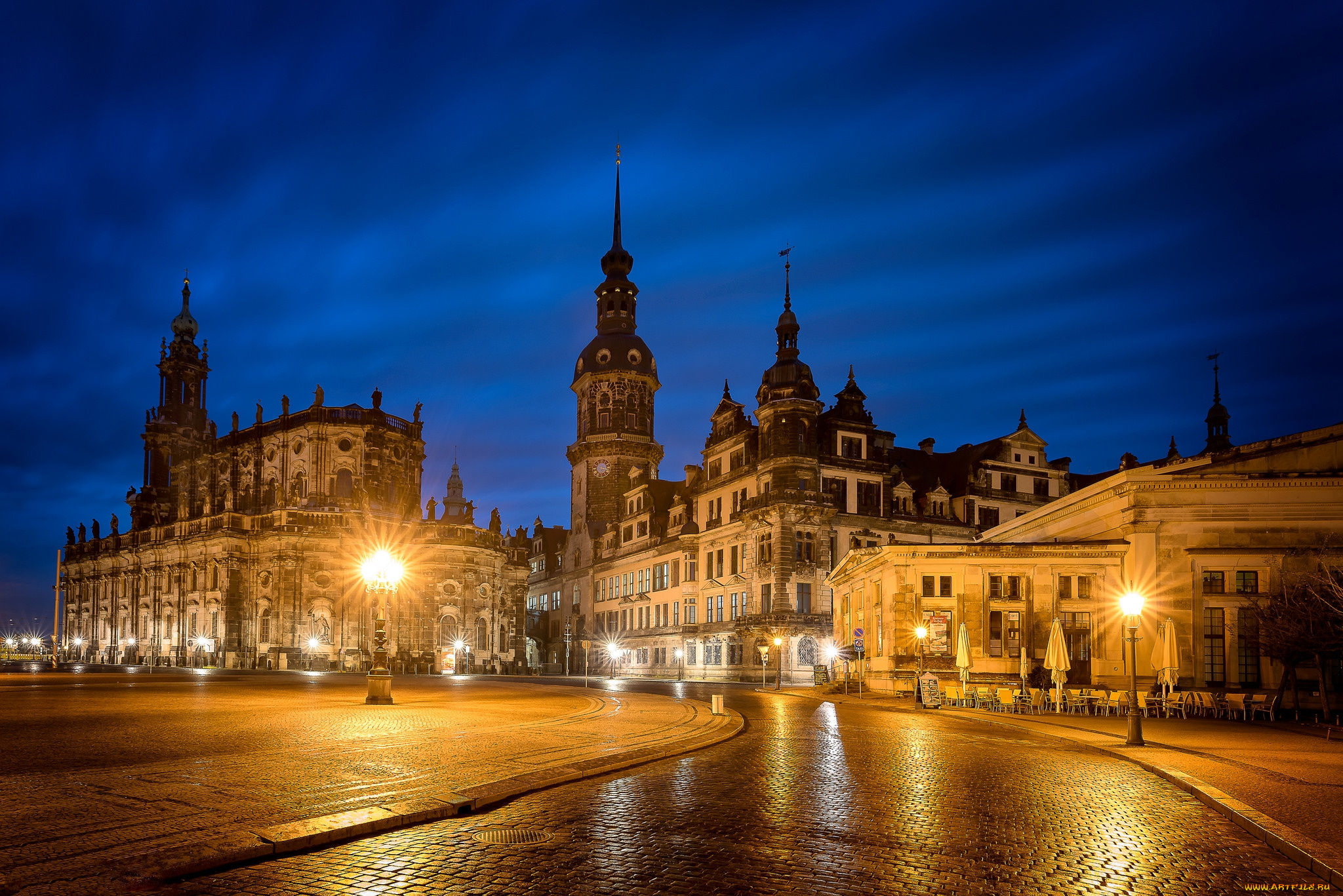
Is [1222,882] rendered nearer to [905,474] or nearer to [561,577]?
[905,474]

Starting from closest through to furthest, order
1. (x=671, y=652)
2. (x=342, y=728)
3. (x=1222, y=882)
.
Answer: (x=1222, y=882) → (x=342, y=728) → (x=671, y=652)

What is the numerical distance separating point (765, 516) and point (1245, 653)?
3337 centimetres

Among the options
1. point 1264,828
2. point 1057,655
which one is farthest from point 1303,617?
point 1264,828

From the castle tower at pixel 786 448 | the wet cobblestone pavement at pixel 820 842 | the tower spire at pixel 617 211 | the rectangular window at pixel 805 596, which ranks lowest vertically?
the rectangular window at pixel 805 596

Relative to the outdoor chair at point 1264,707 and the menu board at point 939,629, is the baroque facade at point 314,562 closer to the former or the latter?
the menu board at point 939,629

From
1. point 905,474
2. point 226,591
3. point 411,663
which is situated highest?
point 905,474

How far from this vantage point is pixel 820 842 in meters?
9.93

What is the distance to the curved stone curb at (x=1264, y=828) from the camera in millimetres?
9227

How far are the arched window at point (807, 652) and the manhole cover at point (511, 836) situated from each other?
5445cm

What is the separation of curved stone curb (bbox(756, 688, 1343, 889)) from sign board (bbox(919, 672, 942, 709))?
1352 cm

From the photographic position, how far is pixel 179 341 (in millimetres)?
118938

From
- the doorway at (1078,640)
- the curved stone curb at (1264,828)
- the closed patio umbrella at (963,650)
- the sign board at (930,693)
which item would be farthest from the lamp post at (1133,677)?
the doorway at (1078,640)

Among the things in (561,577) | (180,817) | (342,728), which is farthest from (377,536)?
(180,817)

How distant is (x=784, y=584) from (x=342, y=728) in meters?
44.3
